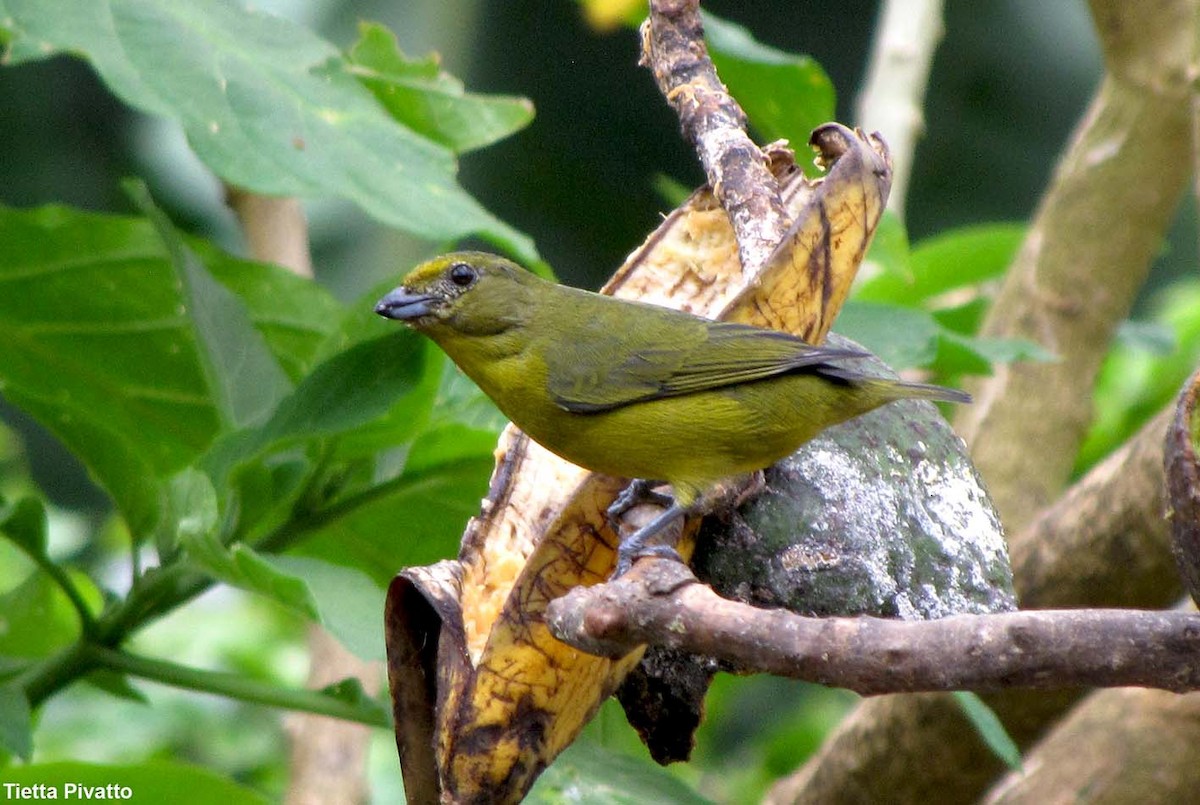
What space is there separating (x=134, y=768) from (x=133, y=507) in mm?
482

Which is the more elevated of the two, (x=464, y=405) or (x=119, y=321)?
(x=464, y=405)

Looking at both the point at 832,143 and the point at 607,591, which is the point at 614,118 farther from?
the point at 607,591

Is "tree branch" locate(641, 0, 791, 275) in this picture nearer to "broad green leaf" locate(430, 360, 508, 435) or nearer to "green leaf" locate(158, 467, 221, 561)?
"broad green leaf" locate(430, 360, 508, 435)

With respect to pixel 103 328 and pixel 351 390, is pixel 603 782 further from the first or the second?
pixel 103 328

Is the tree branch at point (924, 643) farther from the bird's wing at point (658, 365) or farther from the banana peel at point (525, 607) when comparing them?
the bird's wing at point (658, 365)

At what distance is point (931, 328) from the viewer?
2922 mm

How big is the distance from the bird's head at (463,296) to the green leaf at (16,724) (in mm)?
884

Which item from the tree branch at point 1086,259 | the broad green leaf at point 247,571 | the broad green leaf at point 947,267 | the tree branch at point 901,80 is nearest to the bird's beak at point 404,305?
the broad green leaf at point 247,571

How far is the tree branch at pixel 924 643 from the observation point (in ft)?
4.26

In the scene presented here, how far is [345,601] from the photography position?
7.51ft

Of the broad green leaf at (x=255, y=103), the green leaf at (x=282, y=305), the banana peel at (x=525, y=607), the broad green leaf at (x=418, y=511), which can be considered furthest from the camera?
the green leaf at (x=282, y=305)

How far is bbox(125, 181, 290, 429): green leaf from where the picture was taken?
102 inches

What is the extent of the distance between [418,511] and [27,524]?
70 cm

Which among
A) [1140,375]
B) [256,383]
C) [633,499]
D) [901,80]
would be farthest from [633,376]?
[1140,375]
